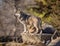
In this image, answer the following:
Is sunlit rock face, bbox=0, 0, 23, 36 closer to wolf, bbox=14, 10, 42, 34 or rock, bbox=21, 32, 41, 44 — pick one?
wolf, bbox=14, 10, 42, 34

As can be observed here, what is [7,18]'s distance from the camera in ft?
46.9

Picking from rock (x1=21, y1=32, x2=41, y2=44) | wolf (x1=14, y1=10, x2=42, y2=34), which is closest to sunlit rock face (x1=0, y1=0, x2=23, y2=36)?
wolf (x1=14, y1=10, x2=42, y2=34)

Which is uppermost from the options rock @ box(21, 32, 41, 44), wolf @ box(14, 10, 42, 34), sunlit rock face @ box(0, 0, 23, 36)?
wolf @ box(14, 10, 42, 34)

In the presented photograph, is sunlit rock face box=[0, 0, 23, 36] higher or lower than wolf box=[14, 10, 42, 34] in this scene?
lower

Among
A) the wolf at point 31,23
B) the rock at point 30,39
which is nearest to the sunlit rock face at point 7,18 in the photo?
the wolf at point 31,23

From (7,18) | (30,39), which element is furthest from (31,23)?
(7,18)

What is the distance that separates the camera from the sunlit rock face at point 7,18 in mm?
13484

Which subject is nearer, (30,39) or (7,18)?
(30,39)

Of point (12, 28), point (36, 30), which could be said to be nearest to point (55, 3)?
point (12, 28)

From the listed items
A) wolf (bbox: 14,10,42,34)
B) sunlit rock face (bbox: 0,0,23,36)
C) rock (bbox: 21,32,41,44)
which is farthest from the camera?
sunlit rock face (bbox: 0,0,23,36)

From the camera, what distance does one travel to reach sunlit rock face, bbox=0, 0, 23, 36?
13484mm

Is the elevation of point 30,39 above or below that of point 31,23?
below

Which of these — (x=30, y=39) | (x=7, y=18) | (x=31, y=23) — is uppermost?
(x=31, y=23)

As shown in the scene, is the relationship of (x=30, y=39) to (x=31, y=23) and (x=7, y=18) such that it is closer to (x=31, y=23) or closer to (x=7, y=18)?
(x=31, y=23)
